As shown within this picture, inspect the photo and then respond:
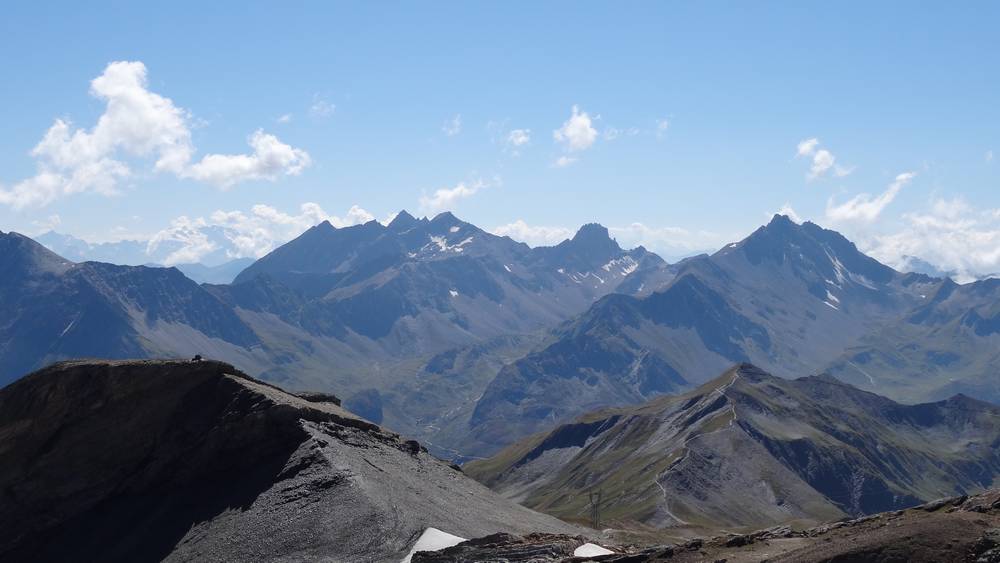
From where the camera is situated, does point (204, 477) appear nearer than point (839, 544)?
No

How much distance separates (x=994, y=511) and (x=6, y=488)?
95.3 m

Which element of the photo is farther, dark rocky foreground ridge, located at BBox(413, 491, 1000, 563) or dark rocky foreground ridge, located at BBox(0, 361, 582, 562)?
dark rocky foreground ridge, located at BBox(0, 361, 582, 562)

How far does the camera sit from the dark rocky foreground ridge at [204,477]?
290 feet

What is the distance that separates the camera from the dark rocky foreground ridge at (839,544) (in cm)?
5322

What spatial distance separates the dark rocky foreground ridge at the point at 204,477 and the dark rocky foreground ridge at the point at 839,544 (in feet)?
29.5

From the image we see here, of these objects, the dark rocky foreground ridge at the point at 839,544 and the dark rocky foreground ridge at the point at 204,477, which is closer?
the dark rocky foreground ridge at the point at 839,544

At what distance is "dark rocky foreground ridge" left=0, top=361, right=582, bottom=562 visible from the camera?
88500 millimetres

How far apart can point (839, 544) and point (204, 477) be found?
6746 cm

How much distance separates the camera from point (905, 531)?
181 ft

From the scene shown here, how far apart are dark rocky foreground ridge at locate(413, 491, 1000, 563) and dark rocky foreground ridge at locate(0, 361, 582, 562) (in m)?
8.98

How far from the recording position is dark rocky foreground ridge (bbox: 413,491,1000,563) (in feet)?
175

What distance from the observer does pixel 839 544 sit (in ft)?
192

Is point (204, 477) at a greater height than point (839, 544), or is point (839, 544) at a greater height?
point (839, 544)

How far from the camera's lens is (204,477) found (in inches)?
4003
